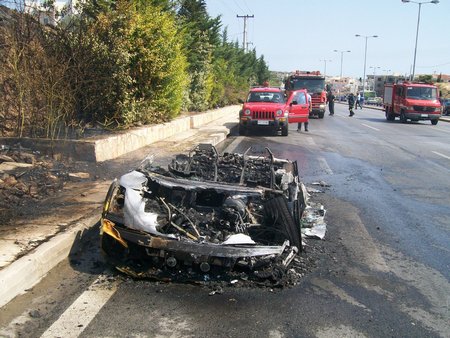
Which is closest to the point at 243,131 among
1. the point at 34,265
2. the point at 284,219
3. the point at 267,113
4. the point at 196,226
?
the point at 267,113

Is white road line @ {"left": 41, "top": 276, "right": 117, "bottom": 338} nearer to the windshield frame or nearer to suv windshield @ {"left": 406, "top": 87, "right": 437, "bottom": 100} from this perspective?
the windshield frame

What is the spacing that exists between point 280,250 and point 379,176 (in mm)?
7036

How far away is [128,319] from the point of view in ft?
12.0

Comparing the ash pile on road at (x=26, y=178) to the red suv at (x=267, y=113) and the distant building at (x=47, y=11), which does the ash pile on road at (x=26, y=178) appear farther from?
the red suv at (x=267, y=113)

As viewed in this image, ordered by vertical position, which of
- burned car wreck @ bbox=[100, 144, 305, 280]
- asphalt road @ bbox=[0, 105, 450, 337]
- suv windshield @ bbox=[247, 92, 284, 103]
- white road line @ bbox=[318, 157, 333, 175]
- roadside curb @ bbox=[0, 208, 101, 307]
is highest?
suv windshield @ bbox=[247, 92, 284, 103]

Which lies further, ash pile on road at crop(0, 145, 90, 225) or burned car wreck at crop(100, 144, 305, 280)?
ash pile on road at crop(0, 145, 90, 225)

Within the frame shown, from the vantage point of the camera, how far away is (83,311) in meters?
3.73

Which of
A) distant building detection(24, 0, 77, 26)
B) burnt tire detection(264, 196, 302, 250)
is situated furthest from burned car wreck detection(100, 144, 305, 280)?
distant building detection(24, 0, 77, 26)

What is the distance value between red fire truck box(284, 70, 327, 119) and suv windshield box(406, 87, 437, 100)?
5247 mm

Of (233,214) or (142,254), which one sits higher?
(233,214)

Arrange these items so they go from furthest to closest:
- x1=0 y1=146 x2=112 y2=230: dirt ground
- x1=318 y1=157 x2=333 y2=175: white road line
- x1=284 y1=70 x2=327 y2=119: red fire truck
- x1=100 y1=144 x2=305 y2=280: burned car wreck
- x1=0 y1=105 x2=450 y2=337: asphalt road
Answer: x1=284 y1=70 x2=327 y2=119: red fire truck, x1=318 y1=157 x2=333 y2=175: white road line, x1=0 y1=146 x2=112 y2=230: dirt ground, x1=100 y1=144 x2=305 y2=280: burned car wreck, x1=0 y1=105 x2=450 y2=337: asphalt road

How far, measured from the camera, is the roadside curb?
3.85 meters

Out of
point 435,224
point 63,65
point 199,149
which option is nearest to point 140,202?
point 199,149

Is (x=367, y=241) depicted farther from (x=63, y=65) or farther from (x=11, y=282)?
(x=63, y=65)
